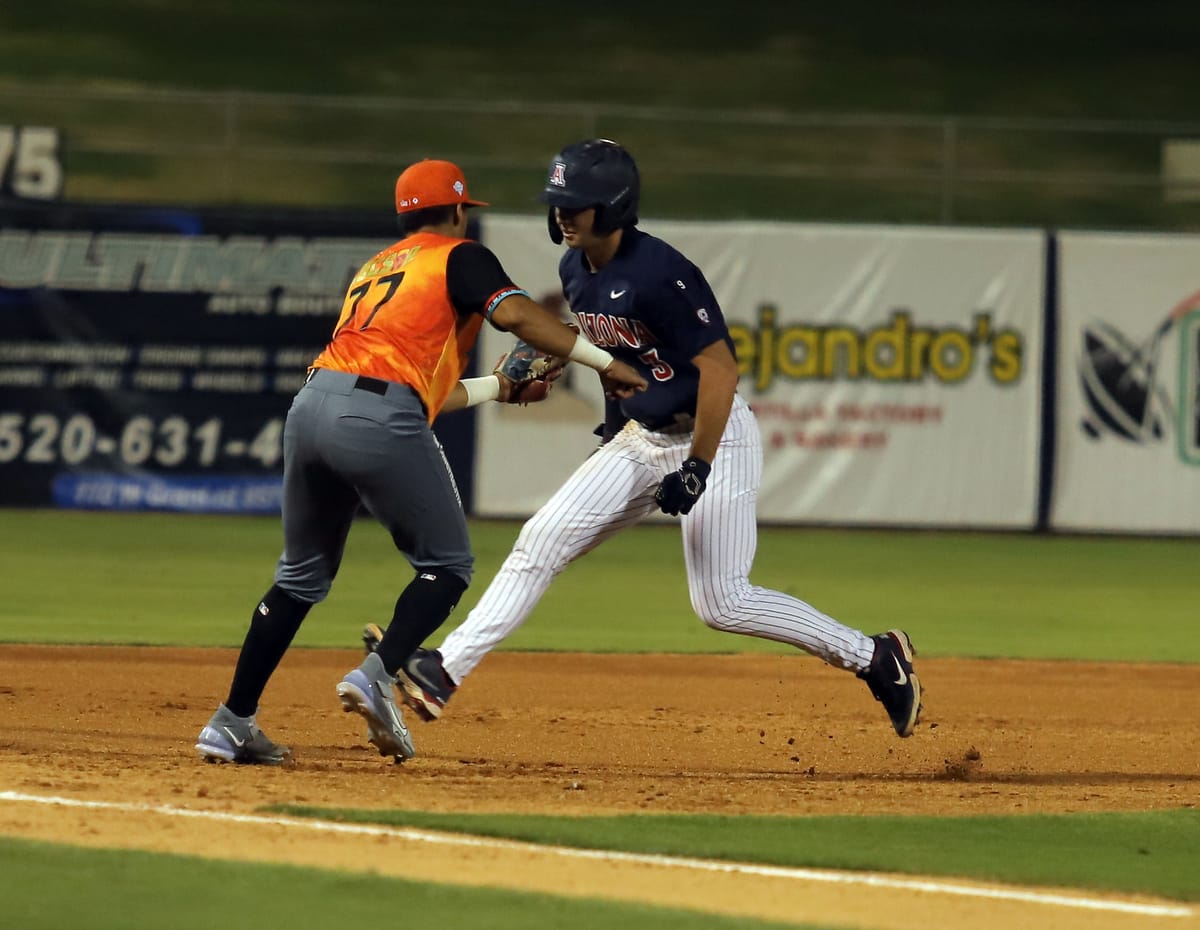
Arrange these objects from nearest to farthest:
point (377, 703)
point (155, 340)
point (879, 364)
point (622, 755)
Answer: point (377, 703)
point (622, 755)
point (155, 340)
point (879, 364)

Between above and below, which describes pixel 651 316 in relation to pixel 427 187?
below

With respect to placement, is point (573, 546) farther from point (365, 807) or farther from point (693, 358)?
point (365, 807)

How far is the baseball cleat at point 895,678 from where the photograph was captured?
20.8ft

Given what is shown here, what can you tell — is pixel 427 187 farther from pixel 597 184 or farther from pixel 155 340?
pixel 155 340

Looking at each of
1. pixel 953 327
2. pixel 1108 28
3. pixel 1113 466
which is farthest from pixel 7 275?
pixel 1108 28

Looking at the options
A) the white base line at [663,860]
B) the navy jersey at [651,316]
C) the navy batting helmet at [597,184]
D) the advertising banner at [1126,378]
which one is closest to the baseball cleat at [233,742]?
the white base line at [663,860]

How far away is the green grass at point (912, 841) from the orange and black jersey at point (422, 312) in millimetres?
1365

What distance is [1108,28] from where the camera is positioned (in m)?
28.0

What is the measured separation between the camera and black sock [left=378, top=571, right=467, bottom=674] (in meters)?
5.80

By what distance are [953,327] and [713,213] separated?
5.26 metres

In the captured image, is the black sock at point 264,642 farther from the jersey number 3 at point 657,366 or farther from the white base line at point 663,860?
the jersey number 3 at point 657,366

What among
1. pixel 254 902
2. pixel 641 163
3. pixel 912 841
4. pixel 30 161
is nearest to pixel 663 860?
pixel 912 841

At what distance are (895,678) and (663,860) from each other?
1.76 meters

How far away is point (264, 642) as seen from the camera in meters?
5.99
